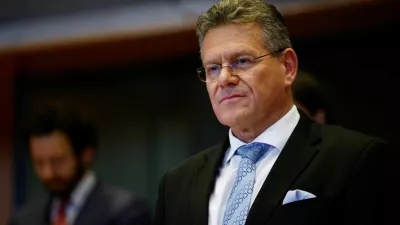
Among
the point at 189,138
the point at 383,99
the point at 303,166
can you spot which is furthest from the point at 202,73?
the point at 189,138

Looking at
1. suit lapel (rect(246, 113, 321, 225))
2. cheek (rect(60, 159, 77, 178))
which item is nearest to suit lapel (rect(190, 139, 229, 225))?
suit lapel (rect(246, 113, 321, 225))

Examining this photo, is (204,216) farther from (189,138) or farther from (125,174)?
(125,174)

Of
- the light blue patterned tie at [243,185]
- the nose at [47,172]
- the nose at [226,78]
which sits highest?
the nose at [226,78]

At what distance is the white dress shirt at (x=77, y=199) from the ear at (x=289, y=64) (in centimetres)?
103

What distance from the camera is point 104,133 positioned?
3525 millimetres

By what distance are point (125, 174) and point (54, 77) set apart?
63 centimetres

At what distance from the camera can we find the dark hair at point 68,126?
2.36 meters

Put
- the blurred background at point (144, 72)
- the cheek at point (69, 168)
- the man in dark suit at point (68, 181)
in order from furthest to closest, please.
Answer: the blurred background at point (144, 72) → the cheek at point (69, 168) → the man in dark suit at point (68, 181)

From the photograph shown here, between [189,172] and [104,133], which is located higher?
[189,172]

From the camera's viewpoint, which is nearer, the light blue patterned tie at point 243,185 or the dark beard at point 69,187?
the light blue patterned tie at point 243,185

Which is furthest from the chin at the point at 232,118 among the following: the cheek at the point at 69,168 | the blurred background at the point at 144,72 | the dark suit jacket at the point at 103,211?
the blurred background at the point at 144,72

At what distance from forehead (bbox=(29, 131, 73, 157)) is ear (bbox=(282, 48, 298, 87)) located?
1.16 m

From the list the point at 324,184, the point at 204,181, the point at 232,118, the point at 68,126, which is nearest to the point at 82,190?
the point at 68,126

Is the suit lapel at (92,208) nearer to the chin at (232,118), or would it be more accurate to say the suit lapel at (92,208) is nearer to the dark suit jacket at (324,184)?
the dark suit jacket at (324,184)
